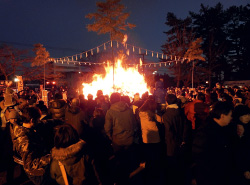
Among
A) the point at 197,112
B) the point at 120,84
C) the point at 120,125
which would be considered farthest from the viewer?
the point at 120,84

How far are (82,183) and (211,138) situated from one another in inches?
70.7

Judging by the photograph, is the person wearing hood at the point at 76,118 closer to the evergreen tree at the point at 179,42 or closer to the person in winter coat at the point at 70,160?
the person in winter coat at the point at 70,160

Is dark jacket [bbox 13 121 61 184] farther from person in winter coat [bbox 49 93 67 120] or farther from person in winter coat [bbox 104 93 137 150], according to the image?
person in winter coat [bbox 49 93 67 120]

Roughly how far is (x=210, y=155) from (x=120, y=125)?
6.56 ft

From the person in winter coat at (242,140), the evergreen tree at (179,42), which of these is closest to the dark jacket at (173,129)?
the person in winter coat at (242,140)

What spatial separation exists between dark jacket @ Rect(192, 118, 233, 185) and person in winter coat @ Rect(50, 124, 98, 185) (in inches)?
57.1

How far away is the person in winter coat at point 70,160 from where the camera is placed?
2.24 meters

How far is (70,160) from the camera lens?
7.41 ft

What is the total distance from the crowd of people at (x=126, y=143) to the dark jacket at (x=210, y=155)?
1cm

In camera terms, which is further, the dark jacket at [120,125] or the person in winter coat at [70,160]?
the dark jacket at [120,125]

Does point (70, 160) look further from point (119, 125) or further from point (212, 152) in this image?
point (119, 125)

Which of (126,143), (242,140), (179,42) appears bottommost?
(126,143)

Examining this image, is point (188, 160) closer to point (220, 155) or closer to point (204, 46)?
point (220, 155)

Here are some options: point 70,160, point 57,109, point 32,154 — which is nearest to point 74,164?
point 70,160
